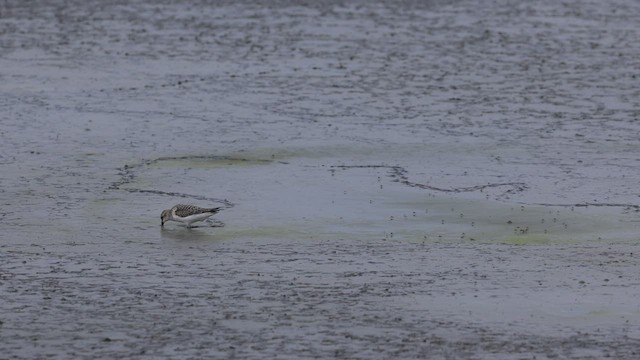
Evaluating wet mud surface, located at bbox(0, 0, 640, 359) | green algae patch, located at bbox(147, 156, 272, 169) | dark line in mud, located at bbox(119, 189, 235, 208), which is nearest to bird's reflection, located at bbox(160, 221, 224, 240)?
wet mud surface, located at bbox(0, 0, 640, 359)

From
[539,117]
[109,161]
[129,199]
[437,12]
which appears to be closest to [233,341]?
[129,199]

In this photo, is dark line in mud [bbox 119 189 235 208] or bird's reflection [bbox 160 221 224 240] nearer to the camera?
bird's reflection [bbox 160 221 224 240]

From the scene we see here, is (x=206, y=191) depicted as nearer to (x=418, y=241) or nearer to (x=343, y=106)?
(x=418, y=241)

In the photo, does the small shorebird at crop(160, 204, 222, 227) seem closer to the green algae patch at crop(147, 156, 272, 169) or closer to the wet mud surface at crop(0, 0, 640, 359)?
the wet mud surface at crop(0, 0, 640, 359)

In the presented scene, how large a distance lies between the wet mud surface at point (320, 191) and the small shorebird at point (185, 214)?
0.50 feet

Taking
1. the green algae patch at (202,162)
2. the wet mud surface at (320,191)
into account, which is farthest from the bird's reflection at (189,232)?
the green algae patch at (202,162)

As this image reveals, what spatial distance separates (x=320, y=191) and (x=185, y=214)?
231cm

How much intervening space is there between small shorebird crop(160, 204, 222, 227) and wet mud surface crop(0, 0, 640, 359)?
151 mm

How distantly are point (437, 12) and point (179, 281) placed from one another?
2090cm

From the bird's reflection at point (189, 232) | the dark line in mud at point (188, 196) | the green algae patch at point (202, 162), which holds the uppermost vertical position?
the green algae patch at point (202, 162)

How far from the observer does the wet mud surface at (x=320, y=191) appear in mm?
11820

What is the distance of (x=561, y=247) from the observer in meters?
14.4

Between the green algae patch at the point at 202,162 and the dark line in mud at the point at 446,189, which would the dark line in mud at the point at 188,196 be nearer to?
the green algae patch at the point at 202,162

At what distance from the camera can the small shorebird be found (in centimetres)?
1487
